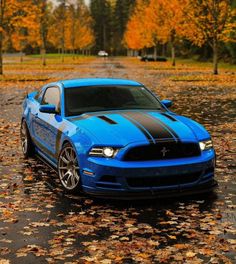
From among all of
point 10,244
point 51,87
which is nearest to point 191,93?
point 51,87

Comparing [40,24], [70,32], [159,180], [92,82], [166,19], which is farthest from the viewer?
[70,32]

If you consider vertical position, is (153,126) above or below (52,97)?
below

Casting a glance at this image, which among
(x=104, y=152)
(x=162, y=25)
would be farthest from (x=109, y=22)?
(x=104, y=152)

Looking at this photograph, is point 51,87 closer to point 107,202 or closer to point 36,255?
point 107,202

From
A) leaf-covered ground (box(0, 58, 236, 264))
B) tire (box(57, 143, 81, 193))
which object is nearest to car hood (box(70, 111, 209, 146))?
tire (box(57, 143, 81, 193))

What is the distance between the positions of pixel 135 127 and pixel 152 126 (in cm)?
23

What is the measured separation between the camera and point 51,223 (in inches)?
221

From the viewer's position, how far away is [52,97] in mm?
8117

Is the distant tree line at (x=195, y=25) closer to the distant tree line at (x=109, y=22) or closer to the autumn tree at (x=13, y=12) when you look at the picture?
the autumn tree at (x=13, y=12)

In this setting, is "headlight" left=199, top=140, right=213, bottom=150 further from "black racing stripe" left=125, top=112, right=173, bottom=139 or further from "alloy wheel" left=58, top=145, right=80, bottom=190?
"alloy wheel" left=58, top=145, right=80, bottom=190

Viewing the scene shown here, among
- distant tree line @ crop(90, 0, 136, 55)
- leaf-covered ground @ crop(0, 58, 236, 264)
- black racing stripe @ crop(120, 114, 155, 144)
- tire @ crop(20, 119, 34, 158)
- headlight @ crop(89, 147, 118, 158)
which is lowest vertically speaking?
leaf-covered ground @ crop(0, 58, 236, 264)

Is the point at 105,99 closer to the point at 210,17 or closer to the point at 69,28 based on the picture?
the point at 210,17

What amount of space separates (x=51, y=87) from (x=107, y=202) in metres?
2.82

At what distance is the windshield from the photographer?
24.3 feet
